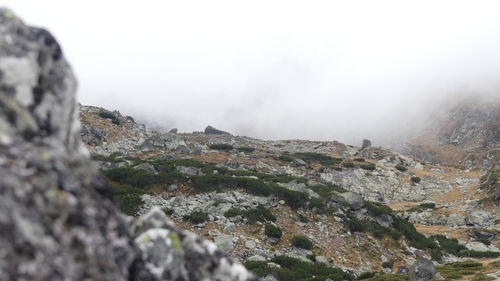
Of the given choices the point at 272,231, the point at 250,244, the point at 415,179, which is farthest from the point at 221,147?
the point at 250,244

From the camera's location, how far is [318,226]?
26391mm

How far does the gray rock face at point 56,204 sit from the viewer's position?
7.95 feet

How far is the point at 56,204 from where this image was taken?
262 centimetres

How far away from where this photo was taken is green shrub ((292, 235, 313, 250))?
74.4 ft

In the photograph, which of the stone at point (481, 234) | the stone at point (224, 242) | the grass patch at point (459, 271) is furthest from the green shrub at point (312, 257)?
the stone at point (481, 234)

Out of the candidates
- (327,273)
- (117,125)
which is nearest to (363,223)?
(327,273)

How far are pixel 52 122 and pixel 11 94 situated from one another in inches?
15.0

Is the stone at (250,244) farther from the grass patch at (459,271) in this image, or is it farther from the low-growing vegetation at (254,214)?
the grass patch at (459,271)

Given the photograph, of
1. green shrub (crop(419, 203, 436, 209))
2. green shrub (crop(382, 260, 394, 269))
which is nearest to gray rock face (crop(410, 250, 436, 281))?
green shrub (crop(382, 260, 394, 269))

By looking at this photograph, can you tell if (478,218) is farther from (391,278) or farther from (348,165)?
(391,278)

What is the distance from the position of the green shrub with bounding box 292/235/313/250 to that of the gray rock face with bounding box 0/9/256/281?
19.8 metres

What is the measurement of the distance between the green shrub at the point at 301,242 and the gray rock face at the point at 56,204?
19780mm

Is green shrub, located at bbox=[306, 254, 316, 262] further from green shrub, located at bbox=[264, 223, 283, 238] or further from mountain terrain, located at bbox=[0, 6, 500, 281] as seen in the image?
green shrub, located at bbox=[264, 223, 283, 238]

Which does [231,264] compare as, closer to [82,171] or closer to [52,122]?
[82,171]
